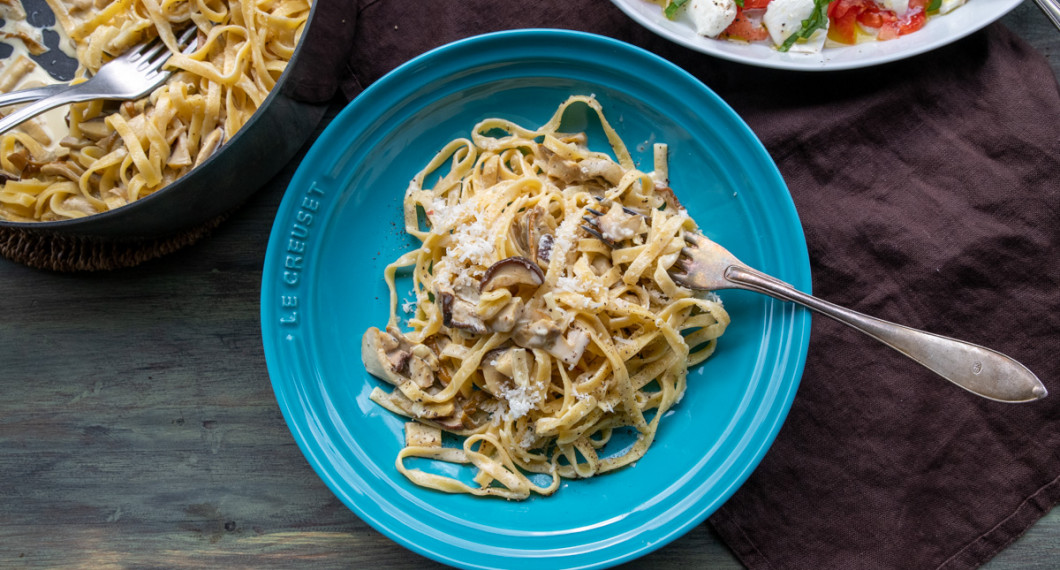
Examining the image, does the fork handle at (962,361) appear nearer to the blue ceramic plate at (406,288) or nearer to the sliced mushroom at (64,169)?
A: the blue ceramic plate at (406,288)

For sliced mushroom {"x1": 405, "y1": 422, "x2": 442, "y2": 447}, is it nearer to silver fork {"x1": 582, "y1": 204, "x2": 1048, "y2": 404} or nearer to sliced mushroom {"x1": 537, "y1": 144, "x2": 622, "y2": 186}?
silver fork {"x1": 582, "y1": 204, "x2": 1048, "y2": 404}

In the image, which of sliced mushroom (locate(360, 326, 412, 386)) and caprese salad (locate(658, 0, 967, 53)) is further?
caprese salad (locate(658, 0, 967, 53))

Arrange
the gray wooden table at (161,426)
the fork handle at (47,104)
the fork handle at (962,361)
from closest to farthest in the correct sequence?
the fork handle at (962,361) < the fork handle at (47,104) < the gray wooden table at (161,426)

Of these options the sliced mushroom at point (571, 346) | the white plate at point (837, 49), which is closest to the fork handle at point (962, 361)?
the sliced mushroom at point (571, 346)

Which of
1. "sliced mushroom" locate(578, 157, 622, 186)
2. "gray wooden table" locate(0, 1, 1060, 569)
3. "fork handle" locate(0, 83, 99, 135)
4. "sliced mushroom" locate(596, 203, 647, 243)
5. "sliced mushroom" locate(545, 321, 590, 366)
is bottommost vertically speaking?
"gray wooden table" locate(0, 1, 1060, 569)

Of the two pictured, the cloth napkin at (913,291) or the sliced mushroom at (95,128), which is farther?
the cloth napkin at (913,291)

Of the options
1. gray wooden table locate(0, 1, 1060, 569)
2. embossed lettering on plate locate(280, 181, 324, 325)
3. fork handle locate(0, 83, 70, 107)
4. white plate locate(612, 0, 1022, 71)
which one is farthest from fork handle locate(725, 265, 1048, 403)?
fork handle locate(0, 83, 70, 107)

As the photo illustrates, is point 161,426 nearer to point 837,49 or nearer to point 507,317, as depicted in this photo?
point 507,317
